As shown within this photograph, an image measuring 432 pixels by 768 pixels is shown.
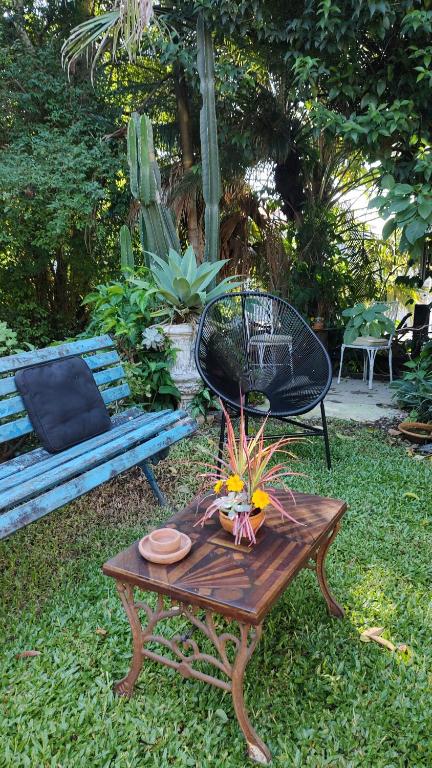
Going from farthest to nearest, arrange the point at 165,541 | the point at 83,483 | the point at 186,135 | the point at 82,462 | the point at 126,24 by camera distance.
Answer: the point at 186,135, the point at 126,24, the point at 82,462, the point at 83,483, the point at 165,541

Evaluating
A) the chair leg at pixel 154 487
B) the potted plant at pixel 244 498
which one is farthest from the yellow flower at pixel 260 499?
the chair leg at pixel 154 487

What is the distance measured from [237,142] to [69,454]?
161 inches

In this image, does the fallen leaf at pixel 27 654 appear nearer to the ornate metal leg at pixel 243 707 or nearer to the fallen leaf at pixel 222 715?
the fallen leaf at pixel 222 715

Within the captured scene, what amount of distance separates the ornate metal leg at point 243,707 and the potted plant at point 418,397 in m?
2.62

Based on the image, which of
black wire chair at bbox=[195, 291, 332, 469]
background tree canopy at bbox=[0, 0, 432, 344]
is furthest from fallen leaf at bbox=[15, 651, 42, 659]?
background tree canopy at bbox=[0, 0, 432, 344]

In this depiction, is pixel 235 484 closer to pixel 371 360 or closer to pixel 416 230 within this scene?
pixel 416 230

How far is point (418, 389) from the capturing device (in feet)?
13.3

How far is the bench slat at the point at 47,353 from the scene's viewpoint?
221cm

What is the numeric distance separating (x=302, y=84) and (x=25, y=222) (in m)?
3.30

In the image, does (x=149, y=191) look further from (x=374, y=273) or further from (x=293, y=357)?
(x=374, y=273)

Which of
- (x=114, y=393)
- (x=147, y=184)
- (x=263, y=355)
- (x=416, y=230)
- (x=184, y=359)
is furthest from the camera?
(x=147, y=184)

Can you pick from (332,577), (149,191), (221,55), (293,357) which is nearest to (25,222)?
(149,191)

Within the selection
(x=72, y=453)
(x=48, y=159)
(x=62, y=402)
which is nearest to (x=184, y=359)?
(x=62, y=402)

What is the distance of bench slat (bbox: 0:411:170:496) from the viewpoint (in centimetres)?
191
